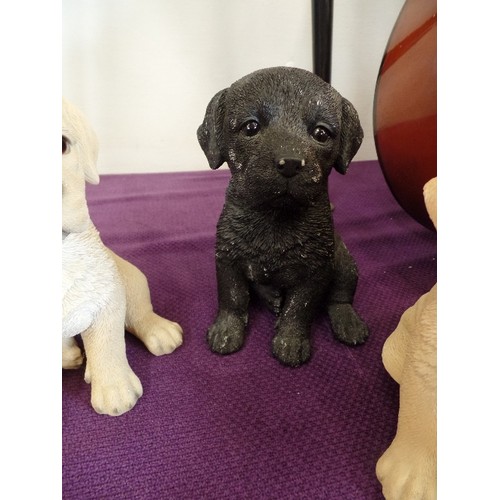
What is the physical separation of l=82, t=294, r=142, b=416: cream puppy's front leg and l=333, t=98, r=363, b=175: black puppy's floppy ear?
36cm

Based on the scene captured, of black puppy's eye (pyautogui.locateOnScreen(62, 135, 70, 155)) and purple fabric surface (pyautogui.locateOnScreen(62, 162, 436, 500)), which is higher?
black puppy's eye (pyautogui.locateOnScreen(62, 135, 70, 155))

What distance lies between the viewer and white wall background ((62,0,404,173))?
59.8 inches

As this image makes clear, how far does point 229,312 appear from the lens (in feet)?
2.77

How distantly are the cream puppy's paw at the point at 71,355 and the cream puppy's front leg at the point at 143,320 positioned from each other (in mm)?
86

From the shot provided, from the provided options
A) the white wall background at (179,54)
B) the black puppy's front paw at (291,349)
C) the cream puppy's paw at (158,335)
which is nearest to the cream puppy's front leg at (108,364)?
the cream puppy's paw at (158,335)

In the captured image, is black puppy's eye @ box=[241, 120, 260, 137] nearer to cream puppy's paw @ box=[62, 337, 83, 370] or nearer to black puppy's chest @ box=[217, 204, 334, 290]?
black puppy's chest @ box=[217, 204, 334, 290]

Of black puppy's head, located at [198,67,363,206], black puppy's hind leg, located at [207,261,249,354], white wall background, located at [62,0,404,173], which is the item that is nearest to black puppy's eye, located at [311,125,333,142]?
black puppy's head, located at [198,67,363,206]

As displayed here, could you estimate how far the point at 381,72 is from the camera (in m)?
1.11

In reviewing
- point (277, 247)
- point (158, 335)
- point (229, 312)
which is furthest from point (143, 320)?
point (277, 247)

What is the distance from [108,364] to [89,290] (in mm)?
111

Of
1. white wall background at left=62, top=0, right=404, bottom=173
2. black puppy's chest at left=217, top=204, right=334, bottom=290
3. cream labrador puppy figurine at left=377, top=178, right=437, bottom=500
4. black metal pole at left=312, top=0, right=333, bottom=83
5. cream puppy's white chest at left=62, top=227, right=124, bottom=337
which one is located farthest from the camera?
white wall background at left=62, top=0, right=404, bottom=173

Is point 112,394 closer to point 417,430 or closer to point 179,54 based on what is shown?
point 417,430
